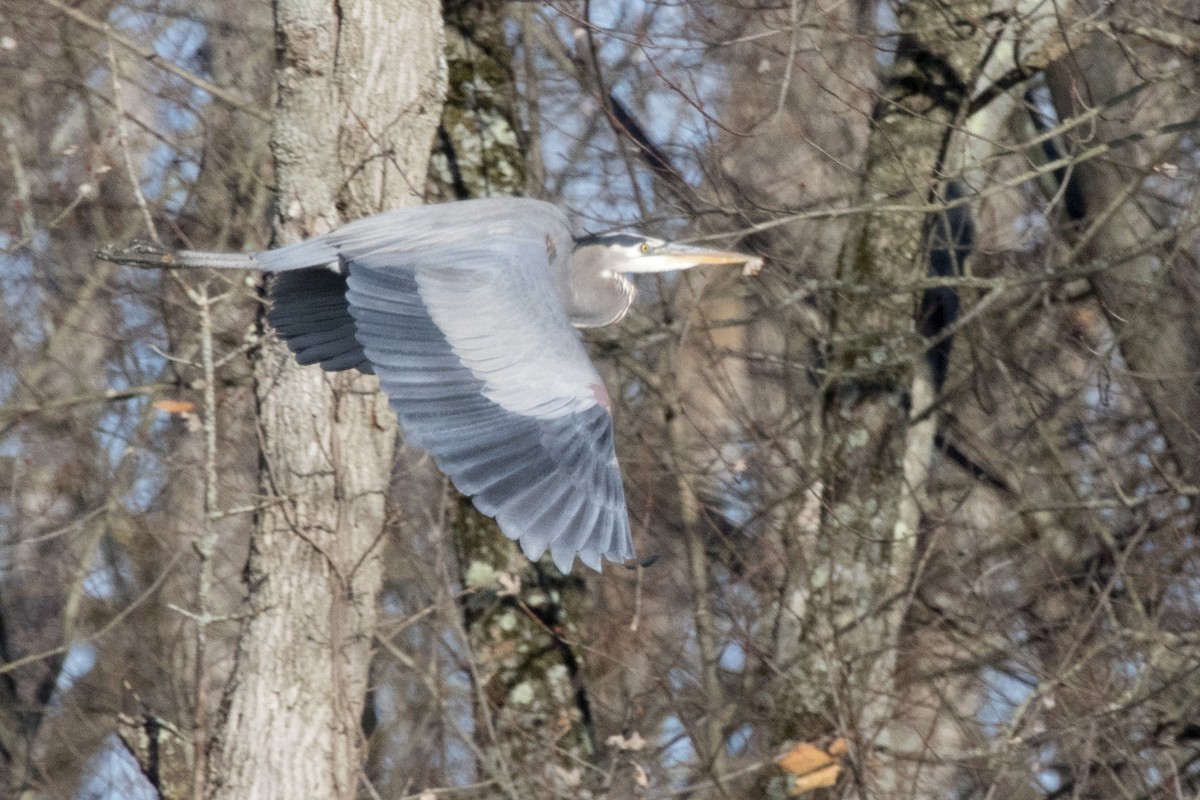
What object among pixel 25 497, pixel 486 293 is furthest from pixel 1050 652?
pixel 25 497

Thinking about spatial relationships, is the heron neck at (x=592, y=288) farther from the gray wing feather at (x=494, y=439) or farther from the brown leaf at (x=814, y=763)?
the brown leaf at (x=814, y=763)

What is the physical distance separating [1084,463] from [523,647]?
3.44m

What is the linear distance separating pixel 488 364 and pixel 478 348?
6 cm

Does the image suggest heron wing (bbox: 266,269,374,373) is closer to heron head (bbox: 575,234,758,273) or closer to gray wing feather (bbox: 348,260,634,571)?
gray wing feather (bbox: 348,260,634,571)

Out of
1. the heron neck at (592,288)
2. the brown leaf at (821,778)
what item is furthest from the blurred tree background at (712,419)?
the heron neck at (592,288)

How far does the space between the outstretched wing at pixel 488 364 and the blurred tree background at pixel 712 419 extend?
0.68 m

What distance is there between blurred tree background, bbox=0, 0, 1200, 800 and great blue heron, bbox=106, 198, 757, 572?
1.52 ft

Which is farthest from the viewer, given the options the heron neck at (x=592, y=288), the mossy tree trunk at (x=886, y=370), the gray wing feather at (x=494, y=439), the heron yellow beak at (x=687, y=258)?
the mossy tree trunk at (x=886, y=370)

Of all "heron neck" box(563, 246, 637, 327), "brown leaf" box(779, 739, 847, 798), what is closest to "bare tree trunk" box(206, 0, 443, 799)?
"heron neck" box(563, 246, 637, 327)

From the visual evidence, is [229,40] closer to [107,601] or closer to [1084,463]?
[107,601]

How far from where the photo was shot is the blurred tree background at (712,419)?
6426mm

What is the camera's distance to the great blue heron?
14.5 feet

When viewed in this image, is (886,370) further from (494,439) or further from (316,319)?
(494,439)

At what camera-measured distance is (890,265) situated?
817cm
